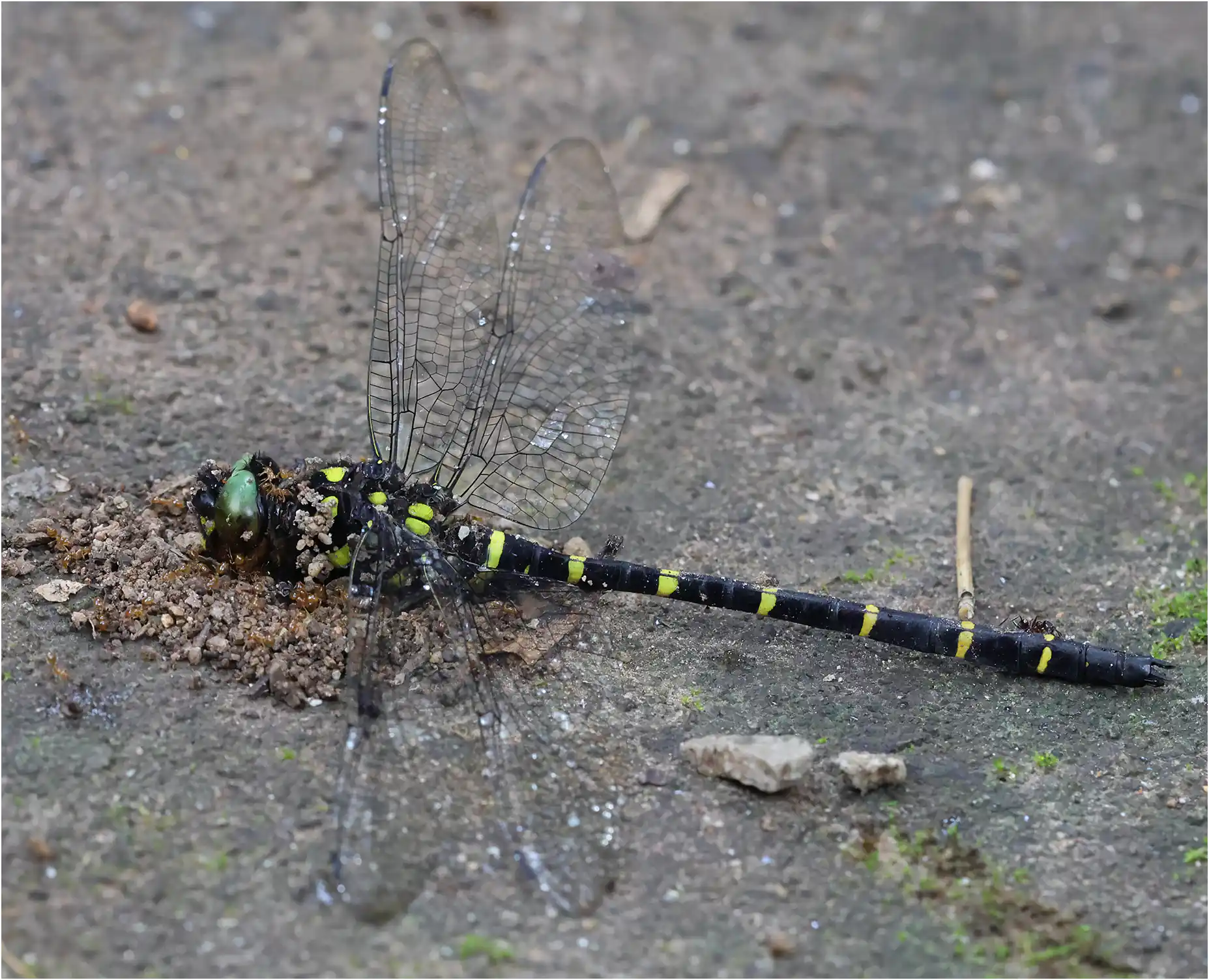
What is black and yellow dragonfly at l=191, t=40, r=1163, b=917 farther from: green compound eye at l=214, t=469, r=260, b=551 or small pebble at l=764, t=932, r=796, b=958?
small pebble at l=764, t=932, r=796, b=958

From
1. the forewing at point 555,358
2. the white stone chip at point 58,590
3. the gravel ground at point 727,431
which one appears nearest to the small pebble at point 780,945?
the gravel ground at point 727,431

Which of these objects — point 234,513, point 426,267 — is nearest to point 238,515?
point 234,513

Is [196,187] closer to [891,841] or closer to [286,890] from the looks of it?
[286,890]

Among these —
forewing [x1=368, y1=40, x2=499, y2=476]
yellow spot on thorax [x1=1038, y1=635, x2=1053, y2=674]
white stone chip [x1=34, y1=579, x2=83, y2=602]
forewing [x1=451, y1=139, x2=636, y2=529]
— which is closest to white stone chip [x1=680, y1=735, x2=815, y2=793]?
yellow spot on thorax [x1=1038, y1=635, x2=1053, y2=674]

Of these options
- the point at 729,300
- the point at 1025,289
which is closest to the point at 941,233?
the point at 1025,289

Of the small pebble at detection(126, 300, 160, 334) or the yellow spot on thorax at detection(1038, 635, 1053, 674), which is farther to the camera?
the small pebble at detection(126, 300, 160, 334)

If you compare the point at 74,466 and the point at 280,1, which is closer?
the point at 74,466

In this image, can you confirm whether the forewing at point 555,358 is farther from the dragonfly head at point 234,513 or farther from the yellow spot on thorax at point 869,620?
the yellow spot on thorax at point 869,620
